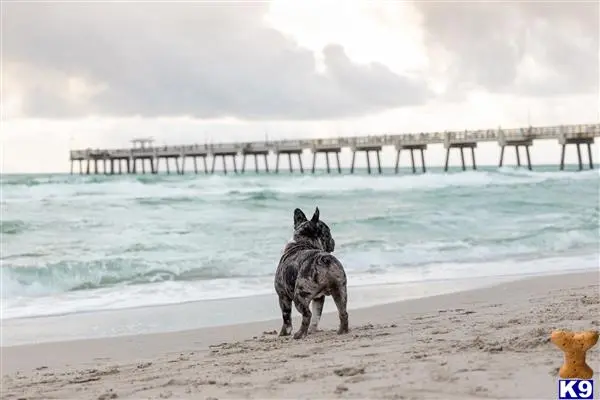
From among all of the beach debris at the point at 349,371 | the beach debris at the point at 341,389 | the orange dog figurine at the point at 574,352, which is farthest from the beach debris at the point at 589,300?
the orange dog figurine at the point at 574,352

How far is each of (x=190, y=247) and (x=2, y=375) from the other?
9.06m

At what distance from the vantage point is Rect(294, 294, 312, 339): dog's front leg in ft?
19.3

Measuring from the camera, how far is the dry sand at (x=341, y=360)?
Answer: 12.9 ft

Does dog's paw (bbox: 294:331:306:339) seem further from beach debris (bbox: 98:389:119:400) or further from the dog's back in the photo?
beach debris (bbox: 98:389:119:400)

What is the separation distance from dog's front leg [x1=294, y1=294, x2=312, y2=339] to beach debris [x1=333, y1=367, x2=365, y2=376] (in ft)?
5.07

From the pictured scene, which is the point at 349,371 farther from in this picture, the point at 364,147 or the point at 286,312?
the point at 364,147

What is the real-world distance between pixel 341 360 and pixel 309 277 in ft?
3.92

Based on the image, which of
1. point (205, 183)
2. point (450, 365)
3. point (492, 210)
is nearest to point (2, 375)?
point (450, 365)

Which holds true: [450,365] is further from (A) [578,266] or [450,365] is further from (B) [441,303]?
(A) [578,266]

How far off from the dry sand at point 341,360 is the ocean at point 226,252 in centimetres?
101

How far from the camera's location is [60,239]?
54.3 feet

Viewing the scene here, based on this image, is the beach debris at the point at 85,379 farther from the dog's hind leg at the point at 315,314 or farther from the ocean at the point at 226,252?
the ocean at the point at 226,252

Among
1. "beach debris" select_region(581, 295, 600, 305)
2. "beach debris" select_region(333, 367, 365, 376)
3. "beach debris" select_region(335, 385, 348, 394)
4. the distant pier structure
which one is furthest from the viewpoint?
the distant pier structure

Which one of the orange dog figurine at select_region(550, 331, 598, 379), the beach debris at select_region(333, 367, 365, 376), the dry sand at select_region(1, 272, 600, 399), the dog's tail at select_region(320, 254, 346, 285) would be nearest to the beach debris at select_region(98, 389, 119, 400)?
the dry sand at select_region(1, 272, 600, 399)
